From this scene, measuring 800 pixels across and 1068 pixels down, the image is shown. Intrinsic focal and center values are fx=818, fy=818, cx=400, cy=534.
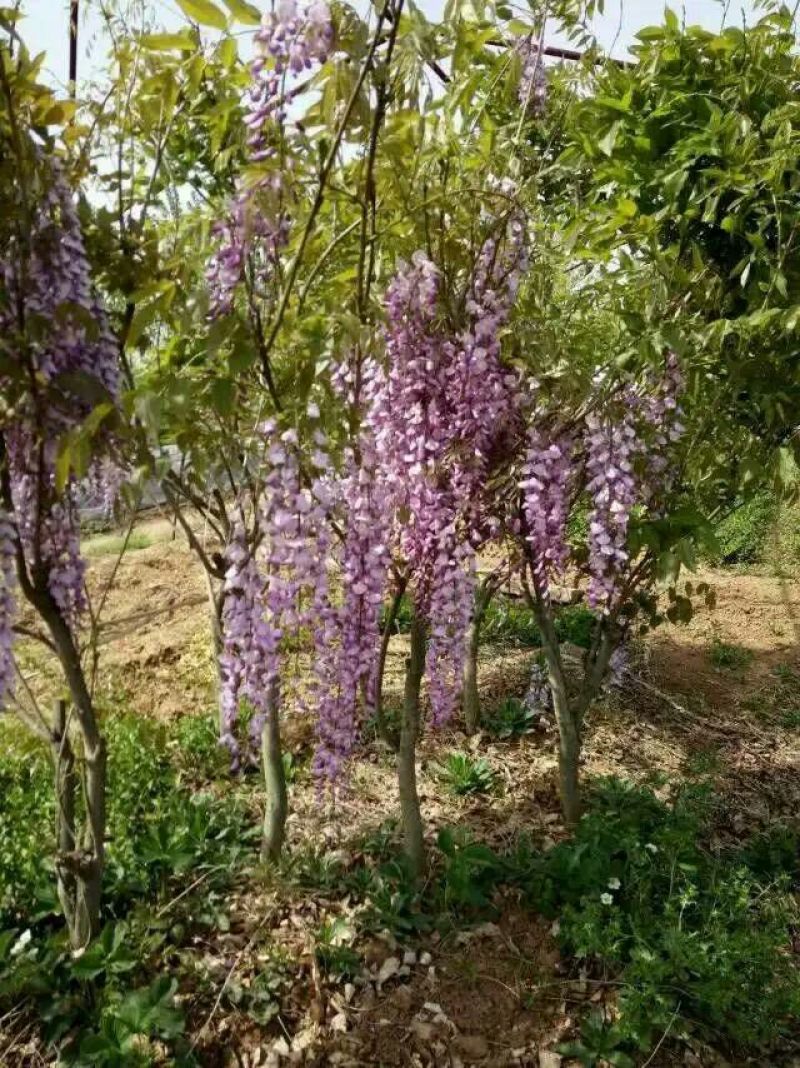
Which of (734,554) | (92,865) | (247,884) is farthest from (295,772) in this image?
(734,554)

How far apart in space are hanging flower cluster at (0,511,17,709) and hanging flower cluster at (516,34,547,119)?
173 cm

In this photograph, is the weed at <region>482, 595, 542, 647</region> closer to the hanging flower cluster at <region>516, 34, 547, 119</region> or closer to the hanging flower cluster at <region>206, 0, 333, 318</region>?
the hanging flower cluster at <region>516, 34, 547, 119</region>

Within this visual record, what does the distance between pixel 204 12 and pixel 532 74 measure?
4.09 feet

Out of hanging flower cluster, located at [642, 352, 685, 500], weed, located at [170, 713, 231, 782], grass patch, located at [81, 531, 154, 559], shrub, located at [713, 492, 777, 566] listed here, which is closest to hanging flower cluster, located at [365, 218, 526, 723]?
hanging flower cluster, located at [642, 352, 685, 500]

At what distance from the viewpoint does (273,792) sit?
2.83m

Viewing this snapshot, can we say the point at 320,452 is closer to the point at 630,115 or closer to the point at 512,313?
the point at 512,313

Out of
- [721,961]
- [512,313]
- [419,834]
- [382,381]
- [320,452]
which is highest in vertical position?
[512,313]

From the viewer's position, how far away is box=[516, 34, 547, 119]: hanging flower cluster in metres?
2.30

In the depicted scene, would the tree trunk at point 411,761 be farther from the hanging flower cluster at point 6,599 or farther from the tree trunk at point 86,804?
the hanging flower cluster at point 6,599

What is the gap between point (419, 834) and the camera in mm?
2922

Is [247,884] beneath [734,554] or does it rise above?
beneath

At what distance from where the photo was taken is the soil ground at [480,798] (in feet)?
7.87

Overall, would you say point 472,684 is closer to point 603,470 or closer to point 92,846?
point 603,470

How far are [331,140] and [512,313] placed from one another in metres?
0.87
